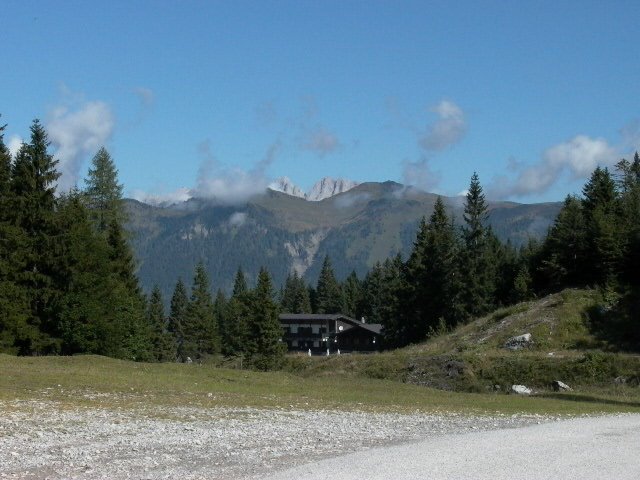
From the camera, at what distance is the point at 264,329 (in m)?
94.1

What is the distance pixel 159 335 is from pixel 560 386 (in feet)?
252

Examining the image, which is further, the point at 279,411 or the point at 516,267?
the point at 516,267

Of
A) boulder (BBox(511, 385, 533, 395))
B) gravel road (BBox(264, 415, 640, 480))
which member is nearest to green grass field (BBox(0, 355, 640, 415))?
boulder (BBox(511, 385, 533, 395))

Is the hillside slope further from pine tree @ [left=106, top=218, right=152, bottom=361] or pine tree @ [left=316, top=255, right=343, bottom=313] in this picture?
pine tree @ [left=316, top=255, right=343, bottom=313]

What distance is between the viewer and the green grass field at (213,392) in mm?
29016

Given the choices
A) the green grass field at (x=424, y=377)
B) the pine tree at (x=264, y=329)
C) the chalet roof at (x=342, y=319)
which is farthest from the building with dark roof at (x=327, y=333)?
the green grass field at (x=424, y=377)

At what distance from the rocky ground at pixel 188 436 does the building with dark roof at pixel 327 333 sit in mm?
135267

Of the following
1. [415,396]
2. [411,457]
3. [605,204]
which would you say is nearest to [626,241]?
[605,204]

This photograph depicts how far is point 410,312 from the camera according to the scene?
104000mm

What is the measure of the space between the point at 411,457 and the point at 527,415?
13.7m

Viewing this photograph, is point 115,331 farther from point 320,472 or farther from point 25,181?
point 320,472

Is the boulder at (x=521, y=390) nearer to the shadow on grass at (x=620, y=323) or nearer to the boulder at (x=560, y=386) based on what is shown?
the boulder at (x=560, y=386)

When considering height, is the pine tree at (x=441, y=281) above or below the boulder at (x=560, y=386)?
above

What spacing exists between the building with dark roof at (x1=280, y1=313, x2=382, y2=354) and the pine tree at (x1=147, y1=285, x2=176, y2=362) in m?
32.2
